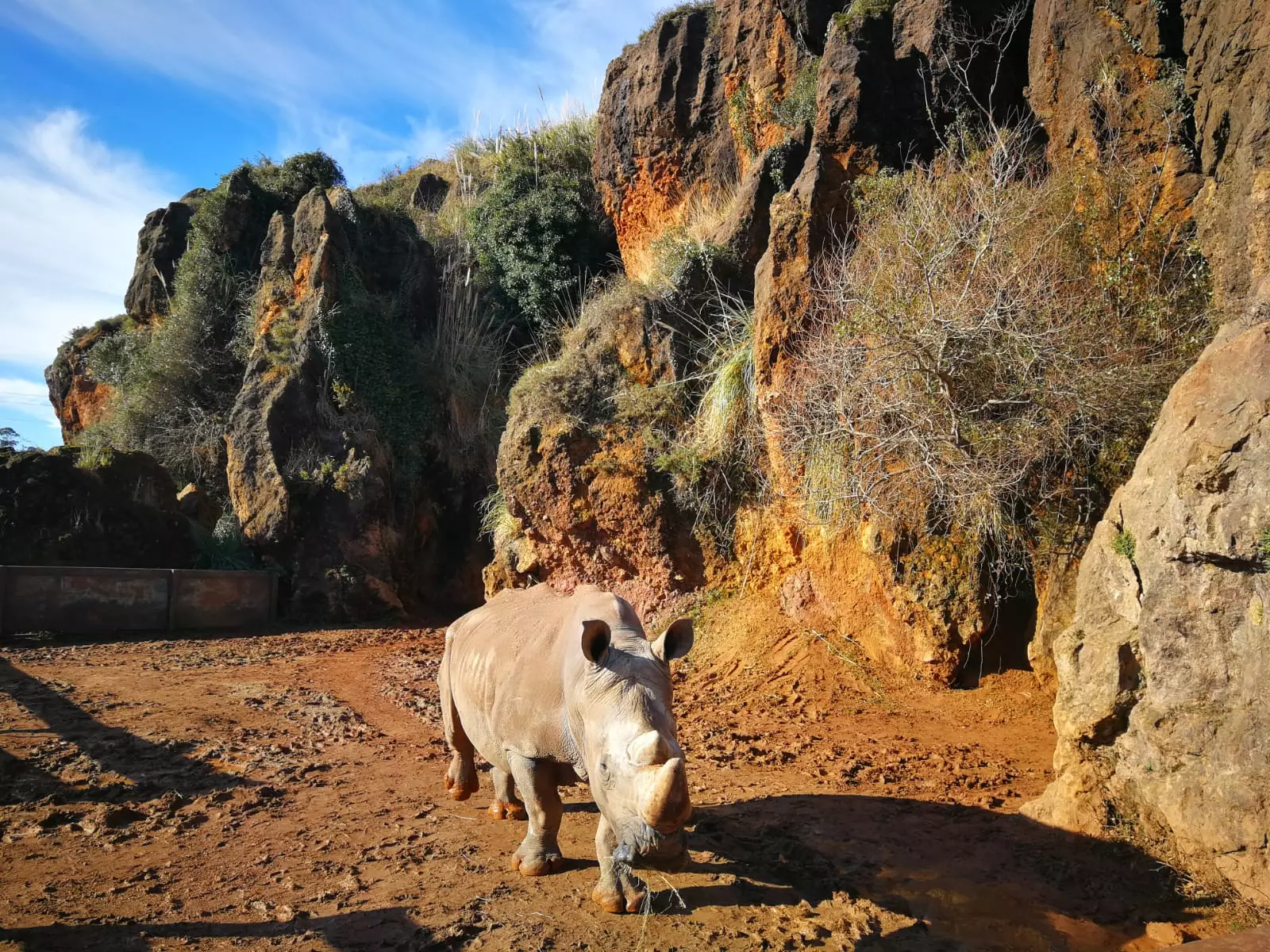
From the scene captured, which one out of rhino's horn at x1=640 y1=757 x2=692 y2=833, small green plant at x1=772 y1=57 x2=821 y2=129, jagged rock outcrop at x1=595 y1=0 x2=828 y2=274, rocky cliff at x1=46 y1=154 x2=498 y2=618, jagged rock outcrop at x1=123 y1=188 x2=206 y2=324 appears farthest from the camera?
jagged rock outcrop at x1=123 y1=188 x2=206 y2=324

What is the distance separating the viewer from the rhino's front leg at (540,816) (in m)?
4.39

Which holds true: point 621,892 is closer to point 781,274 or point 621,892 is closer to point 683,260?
point 781,274

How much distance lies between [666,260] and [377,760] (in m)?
7.61

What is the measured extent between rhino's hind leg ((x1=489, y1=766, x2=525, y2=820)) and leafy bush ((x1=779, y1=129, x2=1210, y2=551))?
383 centimetres

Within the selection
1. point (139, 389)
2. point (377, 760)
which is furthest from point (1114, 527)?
point (139, 389)

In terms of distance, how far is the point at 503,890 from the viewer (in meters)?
4.23

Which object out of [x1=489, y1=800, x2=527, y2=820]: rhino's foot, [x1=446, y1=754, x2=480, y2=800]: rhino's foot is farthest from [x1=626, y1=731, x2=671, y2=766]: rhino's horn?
[x1=446, y1=754, x2=480, y2=800]: rhino's foot

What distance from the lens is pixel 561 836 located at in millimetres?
5023

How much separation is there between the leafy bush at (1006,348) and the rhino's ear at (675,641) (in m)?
3.33

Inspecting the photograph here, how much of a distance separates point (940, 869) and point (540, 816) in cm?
216

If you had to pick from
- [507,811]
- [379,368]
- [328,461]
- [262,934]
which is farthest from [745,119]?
[262,934]

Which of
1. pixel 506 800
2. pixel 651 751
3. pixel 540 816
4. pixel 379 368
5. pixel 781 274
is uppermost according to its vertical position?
pixel 379 368

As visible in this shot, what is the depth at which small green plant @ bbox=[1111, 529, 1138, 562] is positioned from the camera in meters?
4.80

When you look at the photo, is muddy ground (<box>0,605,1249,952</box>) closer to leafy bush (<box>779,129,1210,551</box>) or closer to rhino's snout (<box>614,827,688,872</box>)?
rhino's snout (<box>614,827,688,872</box>)
